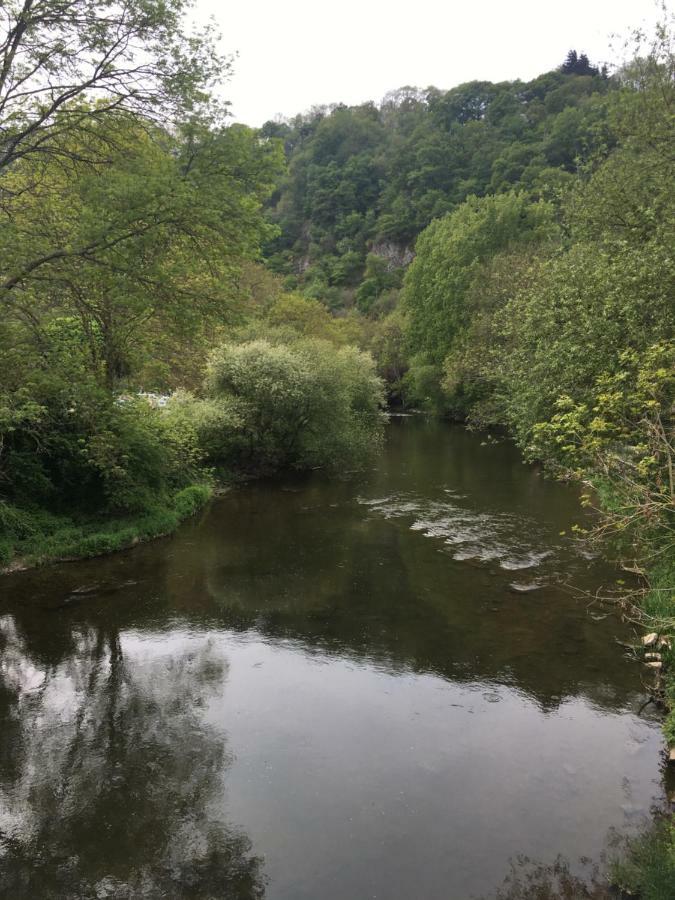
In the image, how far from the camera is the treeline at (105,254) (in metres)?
11.6

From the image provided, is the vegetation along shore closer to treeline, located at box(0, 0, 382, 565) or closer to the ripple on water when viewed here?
treeline, located at box(0, 0, 382, 565)

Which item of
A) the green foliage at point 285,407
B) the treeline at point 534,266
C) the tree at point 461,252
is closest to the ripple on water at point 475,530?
the treeline at point 534,266

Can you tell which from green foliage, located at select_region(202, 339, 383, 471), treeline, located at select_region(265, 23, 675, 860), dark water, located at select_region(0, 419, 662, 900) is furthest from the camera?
green foliage, located at select_region(202, 339, 383, 471)

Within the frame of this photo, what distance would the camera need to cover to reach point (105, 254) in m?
11.7

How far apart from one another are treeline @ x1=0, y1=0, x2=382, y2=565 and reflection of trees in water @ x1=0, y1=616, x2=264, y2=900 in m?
5.58

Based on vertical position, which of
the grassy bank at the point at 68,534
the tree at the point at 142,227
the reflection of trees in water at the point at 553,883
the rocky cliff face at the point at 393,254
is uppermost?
the rocky cliff face at the point at 393,254

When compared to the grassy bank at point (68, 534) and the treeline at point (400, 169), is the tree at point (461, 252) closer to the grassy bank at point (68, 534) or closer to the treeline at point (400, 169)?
the treeline at point (400, 169)

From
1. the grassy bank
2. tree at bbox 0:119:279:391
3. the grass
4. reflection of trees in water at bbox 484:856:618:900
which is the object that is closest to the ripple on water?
the grassy bank

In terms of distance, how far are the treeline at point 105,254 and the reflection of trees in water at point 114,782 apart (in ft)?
18.3

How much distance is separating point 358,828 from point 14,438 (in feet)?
46.2

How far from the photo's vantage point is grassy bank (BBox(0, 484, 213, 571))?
14883 millimetres

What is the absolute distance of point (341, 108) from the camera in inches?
5463

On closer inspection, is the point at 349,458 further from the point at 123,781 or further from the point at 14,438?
the point at 123,781

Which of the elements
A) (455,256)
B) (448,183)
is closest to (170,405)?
(455,256)
